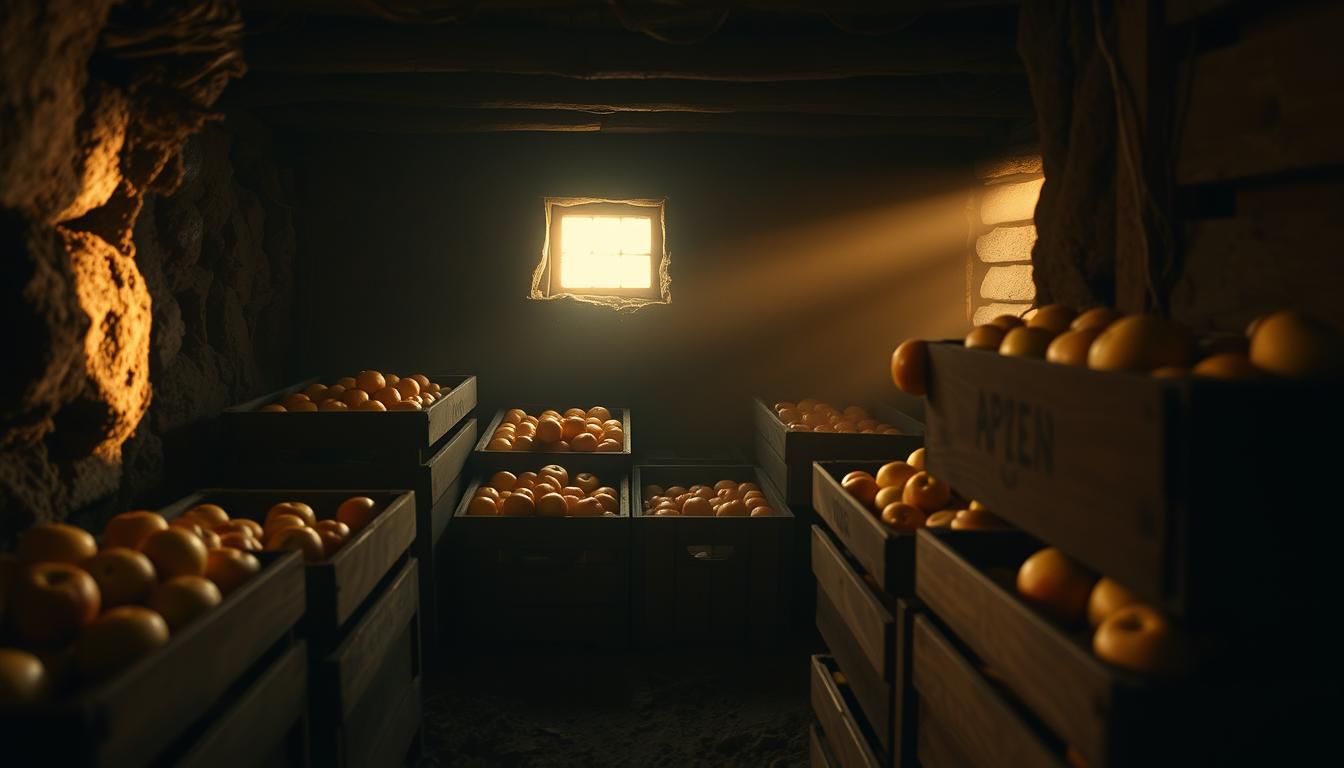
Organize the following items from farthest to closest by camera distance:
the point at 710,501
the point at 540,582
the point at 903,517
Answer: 1. the point at 710,501
2. the point at 540,582
3. the point at 903,517

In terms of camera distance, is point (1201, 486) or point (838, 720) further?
point (838, 720)

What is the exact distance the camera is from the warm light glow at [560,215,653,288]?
549 cm

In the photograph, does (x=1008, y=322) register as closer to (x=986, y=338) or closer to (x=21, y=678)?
(x=986, y=338)

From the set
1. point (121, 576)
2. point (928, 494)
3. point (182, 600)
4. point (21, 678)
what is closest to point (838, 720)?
point (928, 494)

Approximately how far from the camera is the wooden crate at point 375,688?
7.09ft

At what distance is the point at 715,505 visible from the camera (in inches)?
171

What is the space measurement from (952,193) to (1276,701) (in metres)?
4.61

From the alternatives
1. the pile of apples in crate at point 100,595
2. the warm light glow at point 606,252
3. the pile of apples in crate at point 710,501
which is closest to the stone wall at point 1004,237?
the pile of apples in crate at point 710,501

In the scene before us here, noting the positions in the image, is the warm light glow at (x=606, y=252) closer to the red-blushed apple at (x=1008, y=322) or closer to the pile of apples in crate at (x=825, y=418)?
the pile of apples in crate at (x=825, y=418)

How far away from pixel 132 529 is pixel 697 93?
314cm

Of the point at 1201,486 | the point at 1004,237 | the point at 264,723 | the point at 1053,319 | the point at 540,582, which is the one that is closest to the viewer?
the point at 1201,486

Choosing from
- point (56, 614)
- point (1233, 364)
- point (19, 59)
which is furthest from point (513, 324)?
point (1233, 364)

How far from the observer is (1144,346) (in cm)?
146

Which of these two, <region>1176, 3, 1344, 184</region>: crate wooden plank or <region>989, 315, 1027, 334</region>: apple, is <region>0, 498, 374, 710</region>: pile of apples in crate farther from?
<region>1176, 3, 1344, 184</region>: crate wooden plank
